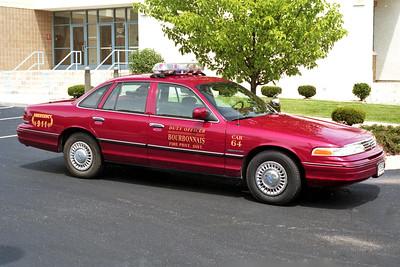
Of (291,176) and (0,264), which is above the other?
(291,176)

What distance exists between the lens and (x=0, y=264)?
4789 mm

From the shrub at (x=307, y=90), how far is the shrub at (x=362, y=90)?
150 centimetres

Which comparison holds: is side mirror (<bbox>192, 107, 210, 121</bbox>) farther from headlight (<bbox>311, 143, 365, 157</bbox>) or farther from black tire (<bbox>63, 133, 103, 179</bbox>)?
black tire (<bbox>63, 133, 103, 179</bbox>)

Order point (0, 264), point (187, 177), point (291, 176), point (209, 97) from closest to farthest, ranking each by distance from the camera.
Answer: point (0, 264)
point (291, 176)
point (209, 97)
point (187, 177)

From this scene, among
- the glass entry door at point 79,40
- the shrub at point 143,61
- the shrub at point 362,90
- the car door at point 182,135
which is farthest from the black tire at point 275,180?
the glass entry door at point 79,40

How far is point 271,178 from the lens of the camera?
22.0 ft

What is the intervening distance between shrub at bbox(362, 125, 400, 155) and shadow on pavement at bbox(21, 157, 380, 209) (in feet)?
8.82

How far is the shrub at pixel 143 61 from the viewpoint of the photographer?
74.9ft

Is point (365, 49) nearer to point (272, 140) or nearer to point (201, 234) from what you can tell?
point (272, 140)

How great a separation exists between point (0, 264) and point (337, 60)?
61.3 feet

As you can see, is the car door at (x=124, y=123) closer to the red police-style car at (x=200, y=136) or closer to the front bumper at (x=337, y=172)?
the red police-style car at (x=200, y=136)

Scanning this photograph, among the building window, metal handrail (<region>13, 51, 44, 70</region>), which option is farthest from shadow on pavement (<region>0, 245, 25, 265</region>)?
metal handrail (<region>13, 51, 44, 70</region>)

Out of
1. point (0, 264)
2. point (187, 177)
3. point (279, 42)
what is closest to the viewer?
point (0, 264)

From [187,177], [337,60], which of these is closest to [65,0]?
[337,60]
